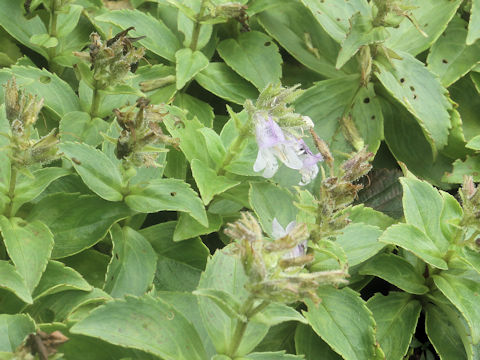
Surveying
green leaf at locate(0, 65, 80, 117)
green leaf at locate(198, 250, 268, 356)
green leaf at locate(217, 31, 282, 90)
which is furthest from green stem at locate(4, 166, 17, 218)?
green leaf at locate(217, 31, 282, 90)

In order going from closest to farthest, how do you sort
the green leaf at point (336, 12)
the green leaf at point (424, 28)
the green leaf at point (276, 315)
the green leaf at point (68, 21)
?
1. the green leaf at point (276, 315)
2. the green leaf at point (68, 21)
3. the green leaf at point (336, 12)
4. the green leaf at point (424, 28)

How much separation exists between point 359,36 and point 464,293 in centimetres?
92

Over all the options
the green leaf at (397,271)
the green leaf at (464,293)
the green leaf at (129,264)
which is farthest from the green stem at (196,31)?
the green leaf at (464,293)

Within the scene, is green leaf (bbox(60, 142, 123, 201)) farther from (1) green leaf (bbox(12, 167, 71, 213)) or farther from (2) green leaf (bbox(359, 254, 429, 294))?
(2) green leaf (bbox(359, 254, 429, 294))

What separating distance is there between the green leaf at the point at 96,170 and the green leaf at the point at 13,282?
0.29 meters

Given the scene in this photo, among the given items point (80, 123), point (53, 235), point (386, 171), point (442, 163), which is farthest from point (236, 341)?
point (442, 163)

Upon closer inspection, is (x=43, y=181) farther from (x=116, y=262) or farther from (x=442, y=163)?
(x=442, y=163)

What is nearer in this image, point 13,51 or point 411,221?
point 411,221

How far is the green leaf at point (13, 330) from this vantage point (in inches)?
53.0

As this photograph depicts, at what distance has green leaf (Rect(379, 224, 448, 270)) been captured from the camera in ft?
5.43

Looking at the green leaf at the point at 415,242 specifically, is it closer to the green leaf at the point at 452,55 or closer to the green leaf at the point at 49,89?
the green leaf at the point at 452,55

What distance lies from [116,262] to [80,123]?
1.53 ft

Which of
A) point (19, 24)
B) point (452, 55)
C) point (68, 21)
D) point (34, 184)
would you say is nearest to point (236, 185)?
point (34, 184)

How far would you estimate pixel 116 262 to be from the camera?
167cm
